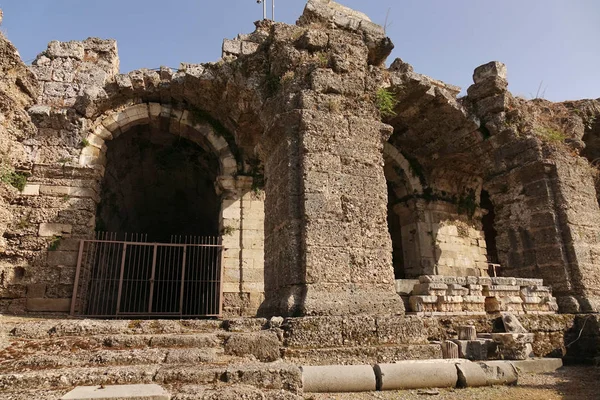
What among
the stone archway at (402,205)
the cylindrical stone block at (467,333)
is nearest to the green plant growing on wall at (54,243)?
the cylindrical stone block at (467,333)

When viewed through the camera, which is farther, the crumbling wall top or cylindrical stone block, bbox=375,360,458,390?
the crumbling wall top

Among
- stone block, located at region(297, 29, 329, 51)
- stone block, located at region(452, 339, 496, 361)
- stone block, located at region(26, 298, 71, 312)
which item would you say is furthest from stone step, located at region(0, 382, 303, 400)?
stone block, located at region(26, 298, 71, 312)

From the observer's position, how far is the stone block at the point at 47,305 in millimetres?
6664

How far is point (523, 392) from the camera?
12.3 ft

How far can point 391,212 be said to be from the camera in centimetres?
1096

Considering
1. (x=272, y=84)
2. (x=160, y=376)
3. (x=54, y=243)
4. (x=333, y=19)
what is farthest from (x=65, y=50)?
(x=160, y=376)

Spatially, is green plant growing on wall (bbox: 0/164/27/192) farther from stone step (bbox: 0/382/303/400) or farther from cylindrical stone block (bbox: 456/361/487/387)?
cylindrical stone block (bbox: 456/361/487/387)

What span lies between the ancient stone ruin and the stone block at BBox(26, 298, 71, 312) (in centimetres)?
5

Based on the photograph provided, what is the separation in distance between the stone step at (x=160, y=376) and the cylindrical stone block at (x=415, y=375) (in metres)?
0.89

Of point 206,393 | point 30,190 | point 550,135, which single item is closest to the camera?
point 206,393

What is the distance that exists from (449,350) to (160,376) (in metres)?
3.06

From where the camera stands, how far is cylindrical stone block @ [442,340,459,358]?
440cm

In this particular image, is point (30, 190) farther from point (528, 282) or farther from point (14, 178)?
point (528, 282)

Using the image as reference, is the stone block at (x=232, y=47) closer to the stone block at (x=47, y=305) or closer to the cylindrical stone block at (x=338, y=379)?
the stone block at (x=47, y=305)
